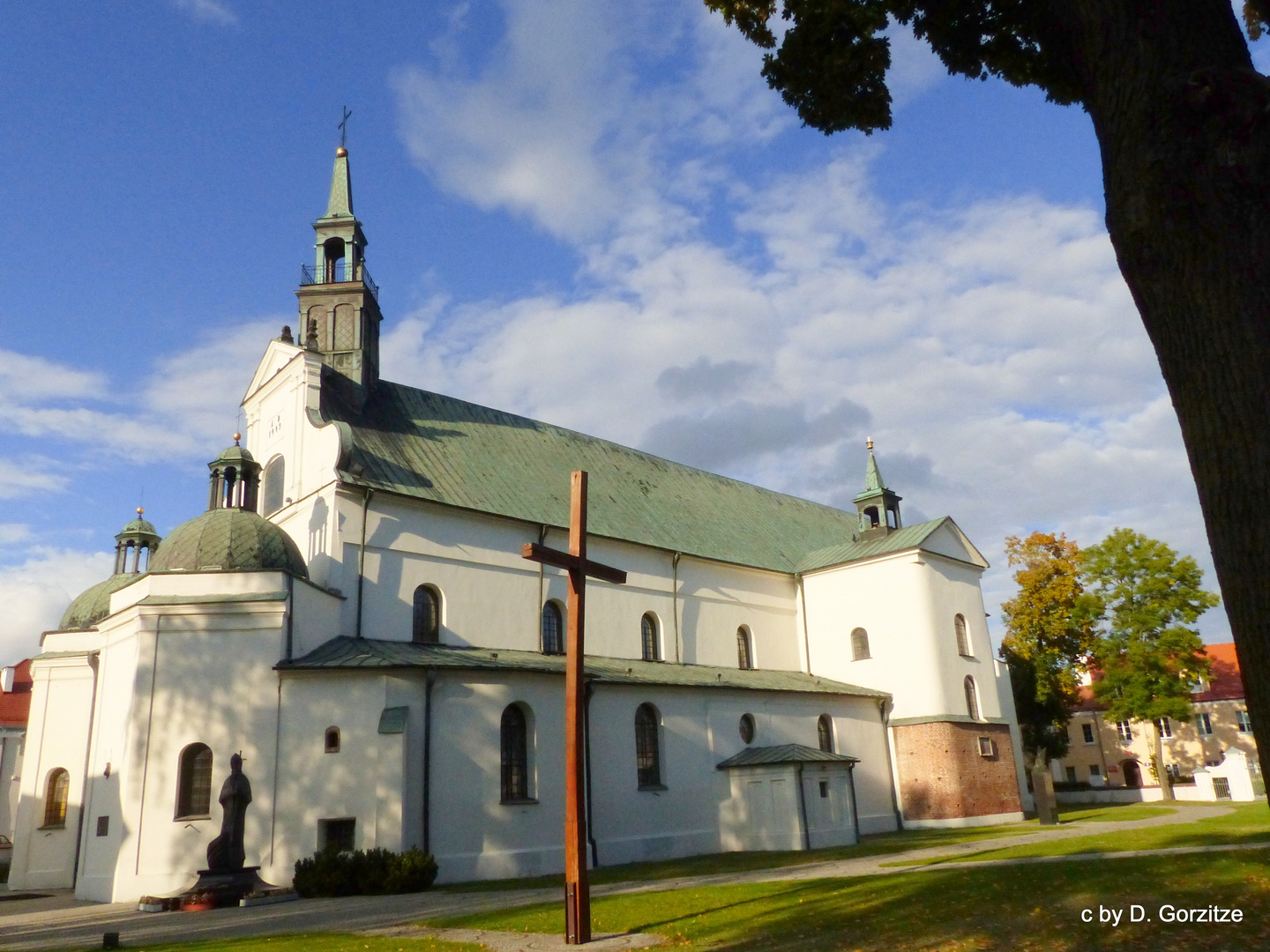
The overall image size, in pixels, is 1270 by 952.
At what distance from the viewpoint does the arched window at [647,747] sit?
26391 mm

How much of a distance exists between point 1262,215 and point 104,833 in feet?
78.8

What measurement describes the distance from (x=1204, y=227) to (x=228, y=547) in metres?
22.0

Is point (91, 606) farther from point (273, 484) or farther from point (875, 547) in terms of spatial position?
point (875, 547)

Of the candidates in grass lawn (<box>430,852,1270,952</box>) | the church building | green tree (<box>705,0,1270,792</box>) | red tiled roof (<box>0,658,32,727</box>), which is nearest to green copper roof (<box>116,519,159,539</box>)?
the church building

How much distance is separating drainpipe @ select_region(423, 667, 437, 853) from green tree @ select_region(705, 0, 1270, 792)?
63.1 feet

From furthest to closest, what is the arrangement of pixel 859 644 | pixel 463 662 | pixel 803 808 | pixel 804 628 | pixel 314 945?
1. pixel 804 628
2. pixel 859 644
3. pixel 803 808
4. pixel 463 662
5. pixel 314 945

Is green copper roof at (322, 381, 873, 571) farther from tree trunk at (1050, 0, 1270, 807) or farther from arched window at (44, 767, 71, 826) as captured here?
tree trunk at (1050, 0, 1270, 807)

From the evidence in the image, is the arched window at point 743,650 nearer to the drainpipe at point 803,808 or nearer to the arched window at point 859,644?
the arched window at point 859,644

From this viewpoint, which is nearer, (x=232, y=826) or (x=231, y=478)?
(x=232, y=826)

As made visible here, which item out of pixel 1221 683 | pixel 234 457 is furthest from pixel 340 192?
pixel 1221 683

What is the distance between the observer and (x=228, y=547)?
75.4 ft

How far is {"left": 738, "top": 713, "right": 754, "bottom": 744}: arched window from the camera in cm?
2922

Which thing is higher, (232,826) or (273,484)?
(273,484)

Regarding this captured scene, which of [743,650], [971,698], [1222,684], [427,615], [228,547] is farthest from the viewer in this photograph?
[1222,684]
